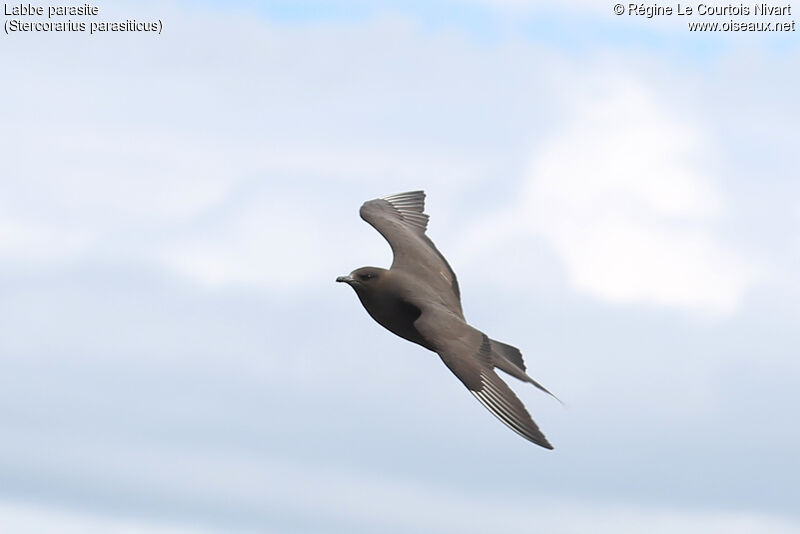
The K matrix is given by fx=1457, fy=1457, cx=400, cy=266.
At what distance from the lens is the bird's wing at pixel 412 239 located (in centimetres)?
2239

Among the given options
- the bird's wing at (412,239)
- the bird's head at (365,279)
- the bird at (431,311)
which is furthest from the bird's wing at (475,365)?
the bird's wing at (412,239)

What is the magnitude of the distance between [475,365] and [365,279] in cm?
304

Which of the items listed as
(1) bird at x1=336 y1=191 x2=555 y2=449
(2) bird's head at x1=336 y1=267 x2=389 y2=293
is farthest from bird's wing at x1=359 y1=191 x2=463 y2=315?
(2) bird's head at x1=336 y1=267 x2=389 y2=293

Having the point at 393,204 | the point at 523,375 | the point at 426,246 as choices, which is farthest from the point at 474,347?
the point at 393,204

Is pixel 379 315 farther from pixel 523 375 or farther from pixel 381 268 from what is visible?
pixel 523 375

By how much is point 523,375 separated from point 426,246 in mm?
5440

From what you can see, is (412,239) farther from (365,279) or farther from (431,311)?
(431,311)

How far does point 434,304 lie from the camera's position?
67.9 feet

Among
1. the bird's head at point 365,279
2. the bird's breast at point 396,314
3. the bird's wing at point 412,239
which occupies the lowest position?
the bird's breast at point 396,314

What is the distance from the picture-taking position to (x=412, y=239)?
945 inches

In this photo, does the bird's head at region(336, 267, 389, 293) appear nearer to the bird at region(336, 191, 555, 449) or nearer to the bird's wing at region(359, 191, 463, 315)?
the bird at region(336, 191, 555, 449)

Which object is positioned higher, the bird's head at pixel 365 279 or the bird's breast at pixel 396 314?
the bird's head at pixel 365 279

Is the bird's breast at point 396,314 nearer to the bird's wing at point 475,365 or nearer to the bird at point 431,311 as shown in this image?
the bird at point 431,311

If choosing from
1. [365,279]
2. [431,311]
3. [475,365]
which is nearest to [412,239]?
[365,279]
